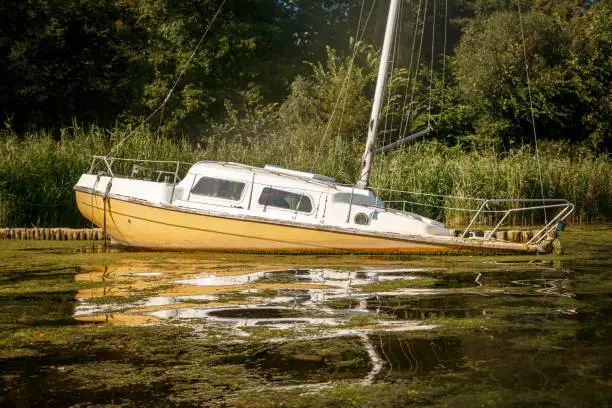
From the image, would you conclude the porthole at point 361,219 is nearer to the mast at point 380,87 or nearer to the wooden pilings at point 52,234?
the mast at point 380,87

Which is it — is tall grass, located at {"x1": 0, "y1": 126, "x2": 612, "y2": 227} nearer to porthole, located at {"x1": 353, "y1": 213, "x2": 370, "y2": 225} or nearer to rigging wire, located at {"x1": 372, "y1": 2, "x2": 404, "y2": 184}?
rigging wire, located at {"x1": 372, "y1": 2, "x2": 404, "y2": 184}

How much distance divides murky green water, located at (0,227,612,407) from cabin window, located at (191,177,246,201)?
3112 millimetres

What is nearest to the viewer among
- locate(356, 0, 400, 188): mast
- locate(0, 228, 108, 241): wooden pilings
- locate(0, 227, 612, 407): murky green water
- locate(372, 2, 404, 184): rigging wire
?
locate(0, 227, 612, 407): murky green water

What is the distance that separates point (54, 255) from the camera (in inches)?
541

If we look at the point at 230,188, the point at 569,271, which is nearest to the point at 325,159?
the point at 230,188

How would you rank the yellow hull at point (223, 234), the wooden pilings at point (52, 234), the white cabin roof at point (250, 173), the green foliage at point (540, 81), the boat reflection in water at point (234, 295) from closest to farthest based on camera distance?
the boat reflection in water at point (234, 295)
the yellow hull at point (223, 234)
the white cabin roof at point (250, 173)
the wooden pilings at point (52, 234)
the green foliage at point (540, 81)

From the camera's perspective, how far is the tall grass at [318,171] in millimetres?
18016

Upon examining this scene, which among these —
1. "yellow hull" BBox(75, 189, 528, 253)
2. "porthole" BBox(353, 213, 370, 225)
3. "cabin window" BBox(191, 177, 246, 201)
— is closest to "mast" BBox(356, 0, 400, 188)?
"porthole" BBox(353, 213, 370, 225)

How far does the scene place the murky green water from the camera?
5.36 meters

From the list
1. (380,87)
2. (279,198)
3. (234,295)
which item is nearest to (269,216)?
(279,198)

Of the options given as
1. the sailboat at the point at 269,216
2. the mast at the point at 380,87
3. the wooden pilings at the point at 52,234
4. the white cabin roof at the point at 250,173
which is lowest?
the wooden pilings at the point at 52,234

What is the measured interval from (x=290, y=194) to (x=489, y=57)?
21927 millimetres

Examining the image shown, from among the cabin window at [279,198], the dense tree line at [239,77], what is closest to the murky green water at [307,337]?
the cabin window at [279,198]

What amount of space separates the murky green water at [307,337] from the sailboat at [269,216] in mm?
2087
